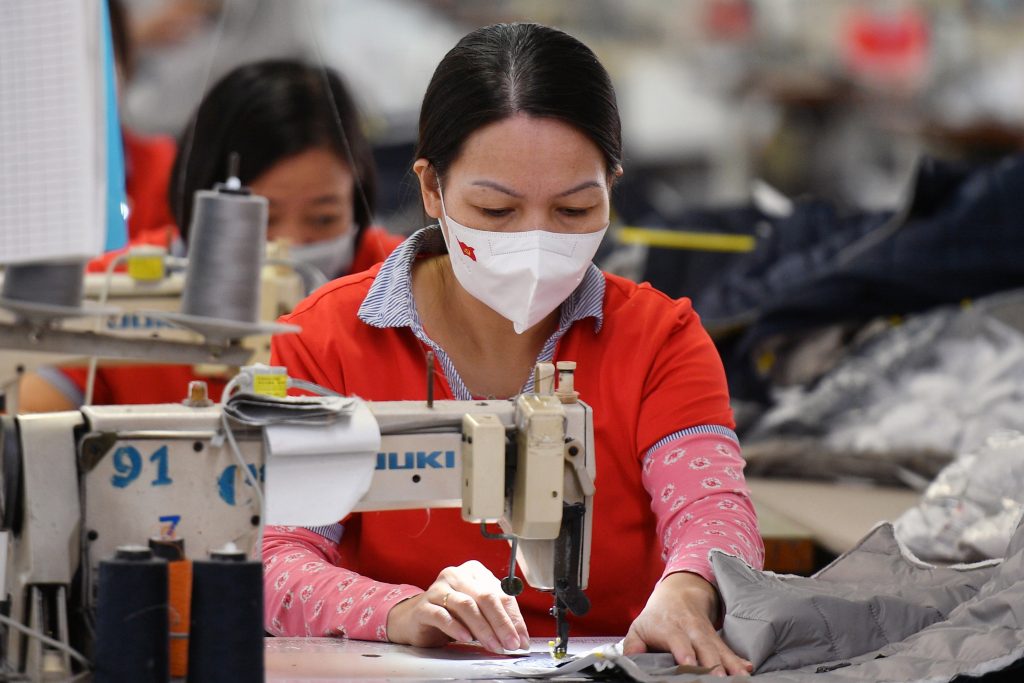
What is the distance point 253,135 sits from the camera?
3.07m

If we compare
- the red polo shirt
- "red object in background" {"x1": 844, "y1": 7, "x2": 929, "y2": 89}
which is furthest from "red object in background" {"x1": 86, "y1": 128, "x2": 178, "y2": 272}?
"red object in background" {"x1": 844, "y1": 7, "x2": 929, "y2": 89}

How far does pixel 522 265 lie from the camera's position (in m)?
1.87

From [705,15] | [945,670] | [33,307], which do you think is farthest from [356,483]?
[705,15]

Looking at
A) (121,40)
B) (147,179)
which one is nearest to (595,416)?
(121,40)

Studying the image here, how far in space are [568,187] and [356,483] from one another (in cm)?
49

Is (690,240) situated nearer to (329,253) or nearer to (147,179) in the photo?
(147,179)

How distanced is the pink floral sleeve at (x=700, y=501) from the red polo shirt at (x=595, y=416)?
0.03 meters

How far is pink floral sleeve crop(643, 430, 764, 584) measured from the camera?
1.82m

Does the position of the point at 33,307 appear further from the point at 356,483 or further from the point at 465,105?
the point at 465,105

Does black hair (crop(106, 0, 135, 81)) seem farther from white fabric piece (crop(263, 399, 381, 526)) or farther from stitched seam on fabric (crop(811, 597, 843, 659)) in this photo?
stitched seam on fabric (crop(811, 597, 843, 659))

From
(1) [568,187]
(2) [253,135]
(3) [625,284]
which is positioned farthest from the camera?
(2) [253,135]

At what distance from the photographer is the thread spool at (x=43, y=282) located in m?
1.42

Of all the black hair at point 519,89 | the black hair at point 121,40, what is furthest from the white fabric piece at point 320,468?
the black hair at point 121,40

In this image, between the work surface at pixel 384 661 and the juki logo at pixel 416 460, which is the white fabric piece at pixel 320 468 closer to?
the juki logo at pixel 416 460
